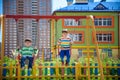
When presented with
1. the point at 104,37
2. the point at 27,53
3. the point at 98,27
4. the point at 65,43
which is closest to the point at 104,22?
the point at 98,27

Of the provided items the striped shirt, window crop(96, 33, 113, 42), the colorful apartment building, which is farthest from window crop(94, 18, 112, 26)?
the striped shirt

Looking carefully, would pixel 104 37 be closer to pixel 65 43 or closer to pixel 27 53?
pixel 65 43

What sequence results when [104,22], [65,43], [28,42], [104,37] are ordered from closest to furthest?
1. [28,42]
2. [65,43]
3. [104,37]
4. [104,22]

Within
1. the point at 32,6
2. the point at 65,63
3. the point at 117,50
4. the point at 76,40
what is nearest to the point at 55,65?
the point at 65,63

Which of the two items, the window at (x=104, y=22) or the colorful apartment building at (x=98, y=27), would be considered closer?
the colorful apartment building at (x=98, y=27)

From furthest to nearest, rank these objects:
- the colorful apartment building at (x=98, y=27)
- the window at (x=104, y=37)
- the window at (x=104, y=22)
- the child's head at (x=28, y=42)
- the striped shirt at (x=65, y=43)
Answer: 1. the window at (x=104, y=22)
2. the window at (x=104, y=37)
3. the colorful apartment building at (x=98, y=27)
4. the striped shirt at (x=65, y=43)
5. the child's head at (x=28, y=42)

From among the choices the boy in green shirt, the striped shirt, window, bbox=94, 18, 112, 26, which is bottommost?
the boy in green shirt

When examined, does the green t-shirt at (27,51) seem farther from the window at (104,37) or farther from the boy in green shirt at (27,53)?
the window at (104,37)

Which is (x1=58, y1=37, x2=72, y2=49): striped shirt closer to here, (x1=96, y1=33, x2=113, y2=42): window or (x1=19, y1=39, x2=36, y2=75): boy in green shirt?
(x1=19, y1=39, x2=36, y2=75): boy in green shirt

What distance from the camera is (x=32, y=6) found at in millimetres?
9461

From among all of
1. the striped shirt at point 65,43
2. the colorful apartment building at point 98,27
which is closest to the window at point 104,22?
the colorful apartment building at point 98,27

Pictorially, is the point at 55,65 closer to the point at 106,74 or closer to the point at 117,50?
the point at 106,74

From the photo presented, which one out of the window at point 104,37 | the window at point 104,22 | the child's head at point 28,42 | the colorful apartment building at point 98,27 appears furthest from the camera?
the window at point 104,22

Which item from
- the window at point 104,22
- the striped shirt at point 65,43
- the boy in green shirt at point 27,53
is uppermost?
the window at point 104,22
